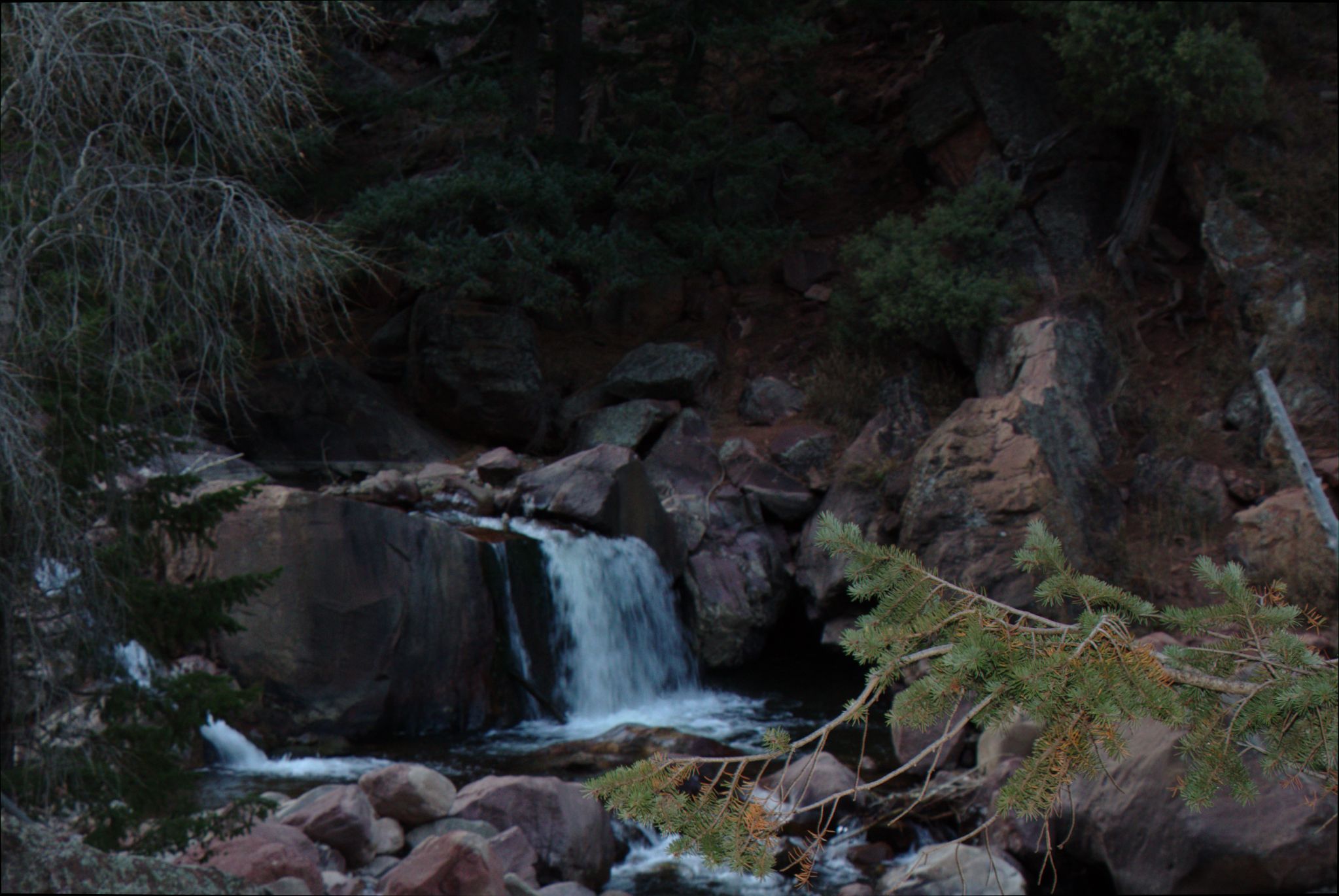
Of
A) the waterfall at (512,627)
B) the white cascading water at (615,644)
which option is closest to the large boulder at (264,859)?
the white cascading water at (615,644)

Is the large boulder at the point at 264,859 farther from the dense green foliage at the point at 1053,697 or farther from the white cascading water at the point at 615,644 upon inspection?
the white cascading water at the point at 615,644

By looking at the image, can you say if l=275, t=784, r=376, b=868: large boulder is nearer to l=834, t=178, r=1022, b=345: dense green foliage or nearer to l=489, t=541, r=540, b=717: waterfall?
l=489, t=541, r=540, b=717: waterfall

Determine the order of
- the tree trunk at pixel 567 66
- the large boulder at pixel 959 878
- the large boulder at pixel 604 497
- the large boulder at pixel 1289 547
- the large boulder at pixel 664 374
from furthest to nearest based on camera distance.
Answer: the tree trunk at pixel 567 66, the large boulder at pixel 664 374, the large boulder at pixel 604 497, the large boulder at pixel 1289 547, the large boulder at pixel 959 878

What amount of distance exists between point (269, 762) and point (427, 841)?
3.13 metres

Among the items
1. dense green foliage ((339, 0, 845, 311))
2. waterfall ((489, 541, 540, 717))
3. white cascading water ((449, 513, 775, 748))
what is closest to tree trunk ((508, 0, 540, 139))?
dense green foliage ((339, 0, 845, 311))

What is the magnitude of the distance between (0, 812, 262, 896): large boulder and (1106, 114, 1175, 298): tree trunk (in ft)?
40.9

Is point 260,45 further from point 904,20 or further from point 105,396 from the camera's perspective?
point 904,20

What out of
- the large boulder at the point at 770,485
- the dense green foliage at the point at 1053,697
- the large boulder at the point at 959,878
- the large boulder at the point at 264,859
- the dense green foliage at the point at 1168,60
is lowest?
the large boulder at the point at 959,878

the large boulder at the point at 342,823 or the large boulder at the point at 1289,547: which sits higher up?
the large boulder at the point at 342,823

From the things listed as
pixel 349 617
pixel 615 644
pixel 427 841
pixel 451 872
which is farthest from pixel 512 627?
pixel 451 872

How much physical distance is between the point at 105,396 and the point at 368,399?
9242 millimetres

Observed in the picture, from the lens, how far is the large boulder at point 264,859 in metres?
5.13

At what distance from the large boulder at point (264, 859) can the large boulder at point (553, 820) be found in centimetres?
120

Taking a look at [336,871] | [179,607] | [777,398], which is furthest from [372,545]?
[777,398]
